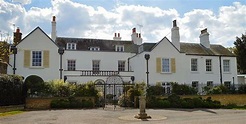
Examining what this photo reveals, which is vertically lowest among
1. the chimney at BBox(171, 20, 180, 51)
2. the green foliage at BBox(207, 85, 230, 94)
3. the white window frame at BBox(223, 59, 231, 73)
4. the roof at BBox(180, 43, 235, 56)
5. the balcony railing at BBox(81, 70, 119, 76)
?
the green foliage at BBox(207, 85, 230, 94)

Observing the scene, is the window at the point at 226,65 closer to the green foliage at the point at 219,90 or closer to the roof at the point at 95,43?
the green foliage at the point at 219,90

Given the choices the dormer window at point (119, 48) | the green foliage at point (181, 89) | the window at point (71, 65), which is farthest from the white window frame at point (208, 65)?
the window at point (71, 65)

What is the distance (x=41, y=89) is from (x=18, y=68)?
24.0 feet

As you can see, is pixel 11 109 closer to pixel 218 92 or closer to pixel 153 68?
pixel 153 68

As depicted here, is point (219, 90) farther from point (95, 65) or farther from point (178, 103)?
point (95, 65)

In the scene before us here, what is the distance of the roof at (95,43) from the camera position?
34312mm

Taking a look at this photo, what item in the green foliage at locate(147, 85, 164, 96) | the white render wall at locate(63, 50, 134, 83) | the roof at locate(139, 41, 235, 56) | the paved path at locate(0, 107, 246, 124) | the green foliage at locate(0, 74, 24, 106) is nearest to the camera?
the paved path at locate(0, 107, 246, 124)

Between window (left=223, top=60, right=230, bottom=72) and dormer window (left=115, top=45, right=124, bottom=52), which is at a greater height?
dormer window (left=115, top=45, right=124, bottom=52)

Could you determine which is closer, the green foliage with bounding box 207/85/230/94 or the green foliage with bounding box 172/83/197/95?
the green foliage with bounding box 172/83/197/95

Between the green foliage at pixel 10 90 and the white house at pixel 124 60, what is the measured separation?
6.30 m

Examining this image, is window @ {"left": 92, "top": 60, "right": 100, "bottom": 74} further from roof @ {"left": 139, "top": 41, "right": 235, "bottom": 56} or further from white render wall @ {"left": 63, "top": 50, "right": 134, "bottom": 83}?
roof @ {"left": 139, "top": 41, "right": 235, "bottom": 56}

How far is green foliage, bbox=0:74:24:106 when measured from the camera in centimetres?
1941

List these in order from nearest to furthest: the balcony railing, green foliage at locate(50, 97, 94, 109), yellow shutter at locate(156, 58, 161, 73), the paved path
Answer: the paved path → green foliage at locate(50, 97, 94, 109) → the balcony railing → yellow shutter at locate(156, 58, 161, 73)

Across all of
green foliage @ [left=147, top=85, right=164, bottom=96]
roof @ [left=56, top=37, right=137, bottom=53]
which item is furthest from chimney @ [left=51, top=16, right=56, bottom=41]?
green foliage @ [left=147, top=85, right=164, bottom=96]
